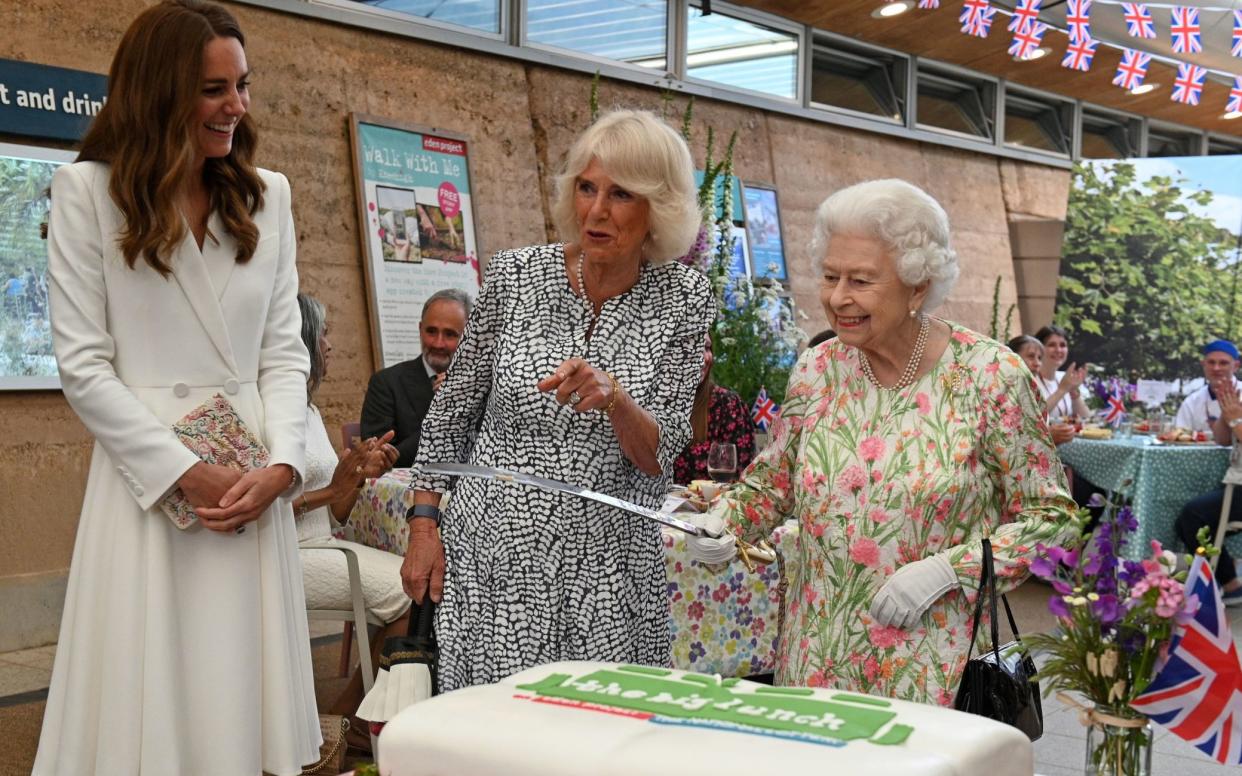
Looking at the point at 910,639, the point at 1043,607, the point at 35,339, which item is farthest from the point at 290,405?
the point at 1043,607

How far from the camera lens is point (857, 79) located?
11.6 metres

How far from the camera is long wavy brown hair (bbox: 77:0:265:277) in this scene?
82.4 inches

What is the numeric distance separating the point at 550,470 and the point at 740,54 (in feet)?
28.4

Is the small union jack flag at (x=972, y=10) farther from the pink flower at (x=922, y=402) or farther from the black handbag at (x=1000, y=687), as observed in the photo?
the black handbag at (x=1000, y=687)

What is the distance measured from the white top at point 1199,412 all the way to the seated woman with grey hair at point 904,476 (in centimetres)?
679

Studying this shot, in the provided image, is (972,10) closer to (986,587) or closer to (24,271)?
(24,271)

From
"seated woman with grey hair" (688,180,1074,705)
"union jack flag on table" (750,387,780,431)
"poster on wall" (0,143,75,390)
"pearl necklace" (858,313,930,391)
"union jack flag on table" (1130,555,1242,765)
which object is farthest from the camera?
"poster on wall" (0,143,75,390)

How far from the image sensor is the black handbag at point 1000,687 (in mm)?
1780

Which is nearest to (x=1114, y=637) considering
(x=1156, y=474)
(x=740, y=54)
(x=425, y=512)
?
(x=425, y=512)

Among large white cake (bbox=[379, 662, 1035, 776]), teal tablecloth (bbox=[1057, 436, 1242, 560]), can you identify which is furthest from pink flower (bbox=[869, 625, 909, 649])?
teal tablecloth (bbox=[1057, 436, 1242, 560])

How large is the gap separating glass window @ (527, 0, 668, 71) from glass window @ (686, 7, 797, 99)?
0.32 metres

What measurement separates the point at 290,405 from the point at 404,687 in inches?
22.7

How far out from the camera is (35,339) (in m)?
5.70

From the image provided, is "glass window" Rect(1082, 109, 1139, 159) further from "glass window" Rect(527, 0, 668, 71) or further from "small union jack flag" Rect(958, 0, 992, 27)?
"glass window" Rect(527, 0, 668, 71)
